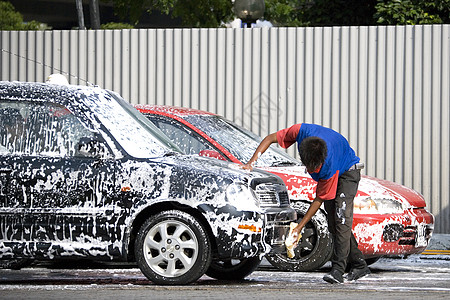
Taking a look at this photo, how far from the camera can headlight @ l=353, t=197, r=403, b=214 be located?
10523 millimetres

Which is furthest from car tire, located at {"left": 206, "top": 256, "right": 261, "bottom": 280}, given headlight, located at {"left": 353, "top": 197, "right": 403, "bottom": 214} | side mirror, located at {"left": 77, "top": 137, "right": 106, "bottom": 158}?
side mirror, located at {"left": 77, "top": 137, "right": 106, "bottom": 158}

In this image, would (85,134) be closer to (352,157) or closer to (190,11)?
(352,157)

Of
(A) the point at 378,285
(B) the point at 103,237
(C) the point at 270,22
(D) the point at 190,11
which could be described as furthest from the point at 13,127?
(C) the point at 270,22

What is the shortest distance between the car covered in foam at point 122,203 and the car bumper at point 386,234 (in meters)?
1.42

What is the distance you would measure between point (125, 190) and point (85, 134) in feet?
2.14

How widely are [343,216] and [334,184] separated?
0.29 meters

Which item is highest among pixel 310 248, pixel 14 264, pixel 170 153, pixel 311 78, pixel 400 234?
pixel 311 78

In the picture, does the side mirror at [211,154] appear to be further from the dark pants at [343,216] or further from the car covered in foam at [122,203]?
the dark pants at [343,216]

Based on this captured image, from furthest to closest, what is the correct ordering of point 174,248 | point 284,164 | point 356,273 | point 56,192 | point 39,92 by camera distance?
1. point 284,164
2. point 356,273
3. point 39,92
4. point 56,192
5. point 174,248

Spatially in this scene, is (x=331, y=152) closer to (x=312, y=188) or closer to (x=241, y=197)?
(x=241, y=197)

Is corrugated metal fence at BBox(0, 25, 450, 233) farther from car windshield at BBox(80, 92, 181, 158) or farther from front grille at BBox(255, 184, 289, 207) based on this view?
front grille at BBox(255, 184, 289, 207)

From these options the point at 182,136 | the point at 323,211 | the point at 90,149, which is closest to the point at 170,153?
the point at 90,149

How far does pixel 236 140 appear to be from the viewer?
11305 mm

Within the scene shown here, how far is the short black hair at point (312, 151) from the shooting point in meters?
9.05
